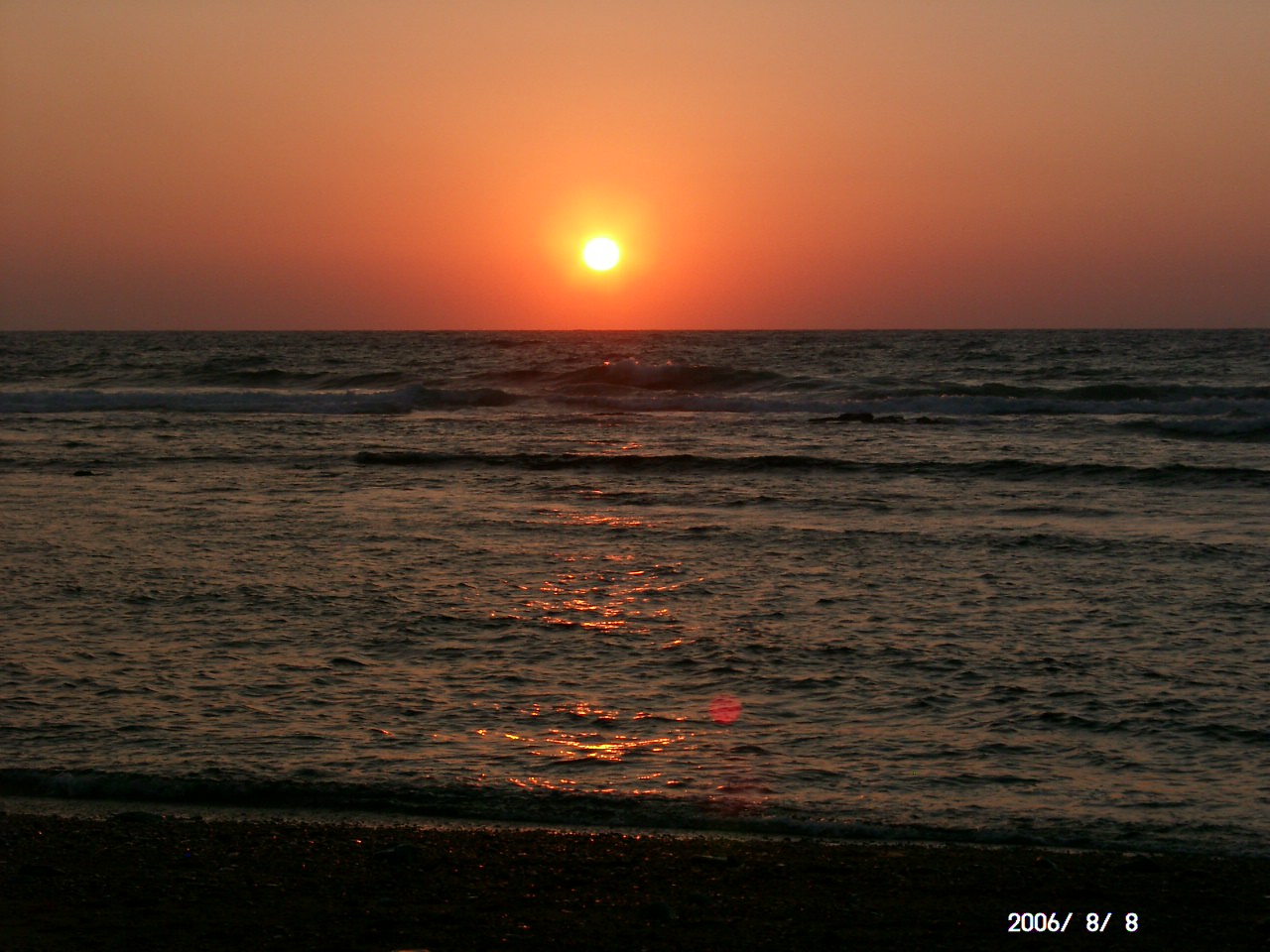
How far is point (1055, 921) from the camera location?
13.8 feet

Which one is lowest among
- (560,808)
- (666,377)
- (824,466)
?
(560,808)

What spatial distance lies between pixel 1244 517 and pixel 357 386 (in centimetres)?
3130

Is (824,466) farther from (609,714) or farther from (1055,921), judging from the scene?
(1055,921)

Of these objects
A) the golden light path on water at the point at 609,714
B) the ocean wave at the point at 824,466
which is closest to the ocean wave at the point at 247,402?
the ocean wave at the point at 824,466

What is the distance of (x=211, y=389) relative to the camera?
38906 millimetres

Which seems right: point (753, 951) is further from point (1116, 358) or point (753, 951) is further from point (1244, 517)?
point (1116, 358)

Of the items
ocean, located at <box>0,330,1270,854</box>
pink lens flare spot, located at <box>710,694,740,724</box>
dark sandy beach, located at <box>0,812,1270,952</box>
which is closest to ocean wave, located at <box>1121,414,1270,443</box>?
ocean, located at <box>0,330,1270,854</box>

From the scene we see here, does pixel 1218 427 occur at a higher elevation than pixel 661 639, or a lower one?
higher

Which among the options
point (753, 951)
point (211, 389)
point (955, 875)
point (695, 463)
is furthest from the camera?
point (211, 389)

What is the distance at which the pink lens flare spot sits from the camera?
21.1 ft

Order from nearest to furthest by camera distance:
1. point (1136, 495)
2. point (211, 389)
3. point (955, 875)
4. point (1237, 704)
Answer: point (955, 875), point (1237, 704), point (1136, 495), point (211, 389)

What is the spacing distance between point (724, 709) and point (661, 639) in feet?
5.10

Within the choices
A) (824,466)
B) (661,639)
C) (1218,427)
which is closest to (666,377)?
(1218,427)

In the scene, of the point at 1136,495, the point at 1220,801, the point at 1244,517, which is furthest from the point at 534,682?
the point at 1136,495
